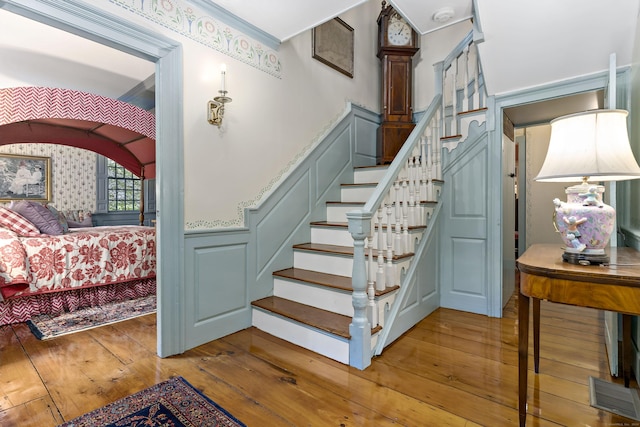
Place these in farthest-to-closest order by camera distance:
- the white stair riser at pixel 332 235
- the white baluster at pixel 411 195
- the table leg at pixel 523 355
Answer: the white stair riser at pixel 332 235, the white baluster at pixel 411 195, the table leg at pixel 523 355

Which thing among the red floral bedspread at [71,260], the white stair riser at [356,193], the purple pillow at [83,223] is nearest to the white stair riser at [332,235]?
the white stair riser at [356,193]

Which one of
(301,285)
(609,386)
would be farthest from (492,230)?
(301,285)

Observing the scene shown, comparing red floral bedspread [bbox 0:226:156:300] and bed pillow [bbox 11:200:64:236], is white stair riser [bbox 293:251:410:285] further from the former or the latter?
bed pillow [bbox 11:200:64:236]

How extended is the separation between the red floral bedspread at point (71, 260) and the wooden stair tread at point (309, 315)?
1737 mm

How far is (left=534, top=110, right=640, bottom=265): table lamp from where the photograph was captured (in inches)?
48.3

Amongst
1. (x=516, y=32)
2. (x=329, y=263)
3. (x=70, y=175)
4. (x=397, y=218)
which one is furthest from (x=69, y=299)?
(x=516, y=32)

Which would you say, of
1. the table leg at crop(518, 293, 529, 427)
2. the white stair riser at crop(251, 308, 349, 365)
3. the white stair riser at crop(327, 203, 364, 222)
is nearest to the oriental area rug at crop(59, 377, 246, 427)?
the white stair riser at crop(251, 308, 349, 365)

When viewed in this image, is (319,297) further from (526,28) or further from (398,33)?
(398,33)

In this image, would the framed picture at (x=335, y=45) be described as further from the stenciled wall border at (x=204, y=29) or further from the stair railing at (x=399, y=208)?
the stair railing at (x=399, y=208)

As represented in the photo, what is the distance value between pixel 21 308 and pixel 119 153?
270 centimetres

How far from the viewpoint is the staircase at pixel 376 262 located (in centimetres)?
199

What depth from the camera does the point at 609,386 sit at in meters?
1.69

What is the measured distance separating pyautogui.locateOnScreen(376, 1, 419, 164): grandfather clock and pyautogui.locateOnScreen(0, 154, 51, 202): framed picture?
222 inches

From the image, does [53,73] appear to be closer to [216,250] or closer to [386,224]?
[216,250]
